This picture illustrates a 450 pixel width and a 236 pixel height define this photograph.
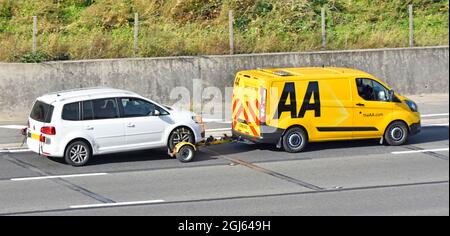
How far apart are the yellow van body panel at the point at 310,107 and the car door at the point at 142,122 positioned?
186cm

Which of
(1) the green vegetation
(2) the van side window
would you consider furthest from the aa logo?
(1) the green vegetation

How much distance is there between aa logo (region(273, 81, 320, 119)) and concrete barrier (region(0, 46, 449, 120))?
625 cm

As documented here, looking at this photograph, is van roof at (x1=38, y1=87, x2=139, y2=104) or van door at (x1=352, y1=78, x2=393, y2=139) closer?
van roof at (x1=38, y1=87, x2=139, y2=104)

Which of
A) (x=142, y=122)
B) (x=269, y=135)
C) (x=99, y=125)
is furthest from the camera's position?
(x=269, y=135)

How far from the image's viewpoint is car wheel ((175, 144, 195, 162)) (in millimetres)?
19594

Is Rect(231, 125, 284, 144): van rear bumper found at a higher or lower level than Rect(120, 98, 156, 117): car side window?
lower

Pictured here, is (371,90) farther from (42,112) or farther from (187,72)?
(42,112)

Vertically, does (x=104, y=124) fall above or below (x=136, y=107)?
below

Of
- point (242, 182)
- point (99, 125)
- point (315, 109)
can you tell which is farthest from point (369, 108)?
point (99, 125)

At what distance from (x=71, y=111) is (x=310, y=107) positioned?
5014 millimetres

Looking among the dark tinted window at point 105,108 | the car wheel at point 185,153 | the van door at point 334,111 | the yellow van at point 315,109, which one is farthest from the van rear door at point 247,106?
the dark tinted window at point 105,108

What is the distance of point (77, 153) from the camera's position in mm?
19172

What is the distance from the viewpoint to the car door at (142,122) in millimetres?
19547

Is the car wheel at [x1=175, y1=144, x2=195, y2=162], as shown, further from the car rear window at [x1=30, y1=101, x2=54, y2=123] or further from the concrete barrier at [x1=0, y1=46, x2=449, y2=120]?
the concrete barrier at [x1=0, y1=46, x2=449, y2=120]
